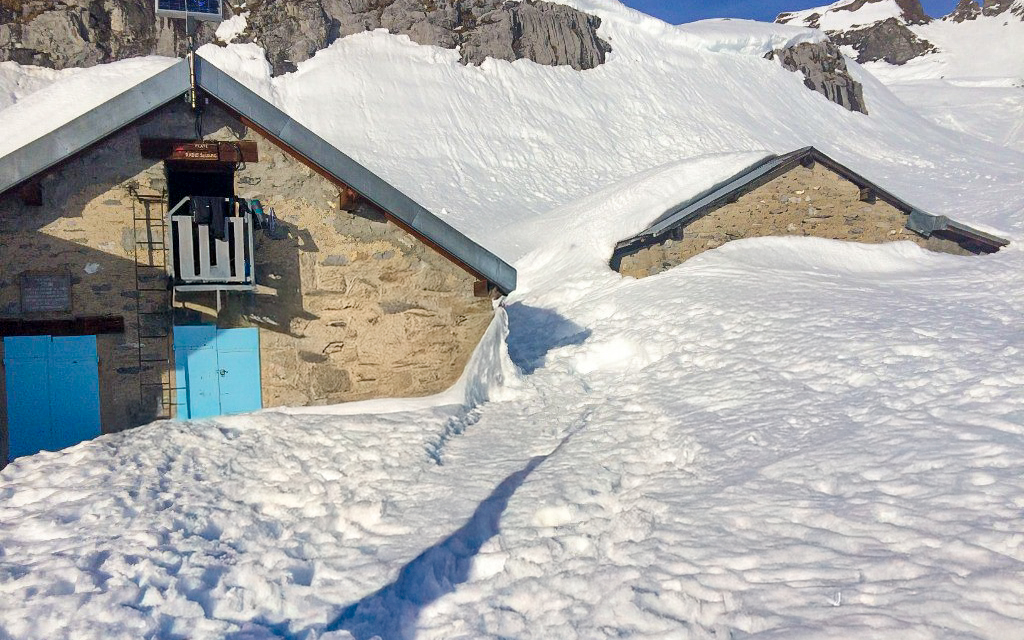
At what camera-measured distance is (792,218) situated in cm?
1703

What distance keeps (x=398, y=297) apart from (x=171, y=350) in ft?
9.38

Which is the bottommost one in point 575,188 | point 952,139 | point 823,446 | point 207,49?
point 823,446

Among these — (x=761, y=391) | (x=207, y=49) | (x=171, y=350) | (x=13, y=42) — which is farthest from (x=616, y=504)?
(x=13, y=42)

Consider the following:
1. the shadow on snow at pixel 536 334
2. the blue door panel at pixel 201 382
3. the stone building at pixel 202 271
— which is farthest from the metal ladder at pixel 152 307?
the shadow on snow at pixel 536 334

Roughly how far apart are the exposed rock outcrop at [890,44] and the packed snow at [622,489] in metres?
77.7

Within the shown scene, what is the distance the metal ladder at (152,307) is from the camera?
840 centimetres

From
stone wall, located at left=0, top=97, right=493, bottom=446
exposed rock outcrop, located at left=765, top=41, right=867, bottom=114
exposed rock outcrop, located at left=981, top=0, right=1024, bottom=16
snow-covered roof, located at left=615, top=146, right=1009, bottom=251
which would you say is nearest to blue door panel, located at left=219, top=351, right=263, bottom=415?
stone wall, located at left=0, top=97, right=493, bottom=446

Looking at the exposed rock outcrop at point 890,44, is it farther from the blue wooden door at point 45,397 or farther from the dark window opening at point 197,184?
the blue wooden door at point 45,397

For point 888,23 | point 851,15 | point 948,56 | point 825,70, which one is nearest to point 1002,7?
point 888,23

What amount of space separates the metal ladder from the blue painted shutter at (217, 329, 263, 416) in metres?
0.61

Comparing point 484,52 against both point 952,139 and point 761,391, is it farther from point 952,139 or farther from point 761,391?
point 761,391

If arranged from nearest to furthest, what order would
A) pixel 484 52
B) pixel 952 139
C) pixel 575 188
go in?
1. pixel 575 188
2. pixel 484 52
3. pixel 952 139

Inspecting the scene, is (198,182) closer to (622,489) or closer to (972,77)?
(622,489)

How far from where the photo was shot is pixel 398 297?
936cm
